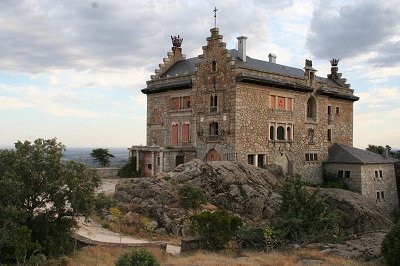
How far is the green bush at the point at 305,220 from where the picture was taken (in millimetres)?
23578

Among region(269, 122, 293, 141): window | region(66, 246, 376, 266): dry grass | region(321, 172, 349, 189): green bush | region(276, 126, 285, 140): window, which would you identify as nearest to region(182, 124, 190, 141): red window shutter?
region(269, 122, 293, 141): window

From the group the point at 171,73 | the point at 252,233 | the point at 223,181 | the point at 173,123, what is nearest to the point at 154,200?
the point at 223,181

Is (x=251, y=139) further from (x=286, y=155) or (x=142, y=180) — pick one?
(x=142, y=180)

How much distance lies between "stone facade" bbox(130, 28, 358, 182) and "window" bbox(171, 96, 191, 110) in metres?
0.07

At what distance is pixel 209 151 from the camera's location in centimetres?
4003

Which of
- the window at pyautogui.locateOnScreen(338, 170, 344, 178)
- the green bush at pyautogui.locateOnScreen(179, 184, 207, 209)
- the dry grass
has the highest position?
the window at pyautogui.locateOnScreen(338, 170, 344, 178)

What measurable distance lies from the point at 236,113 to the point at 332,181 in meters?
13.8

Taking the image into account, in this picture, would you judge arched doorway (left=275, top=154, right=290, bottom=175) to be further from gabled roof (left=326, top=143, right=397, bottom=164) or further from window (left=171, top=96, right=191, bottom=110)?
window (left=171, top=96, right=191, bottom=110)

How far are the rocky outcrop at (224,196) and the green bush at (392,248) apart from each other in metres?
12.3

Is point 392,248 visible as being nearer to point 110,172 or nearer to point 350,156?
point 350,156

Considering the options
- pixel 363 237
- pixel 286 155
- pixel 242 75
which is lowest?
pixel 363 237

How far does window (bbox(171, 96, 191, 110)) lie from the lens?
140 ft

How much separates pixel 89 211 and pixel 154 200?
33.1ft

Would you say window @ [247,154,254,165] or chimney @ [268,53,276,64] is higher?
chimney @ [268,53,276,64]
